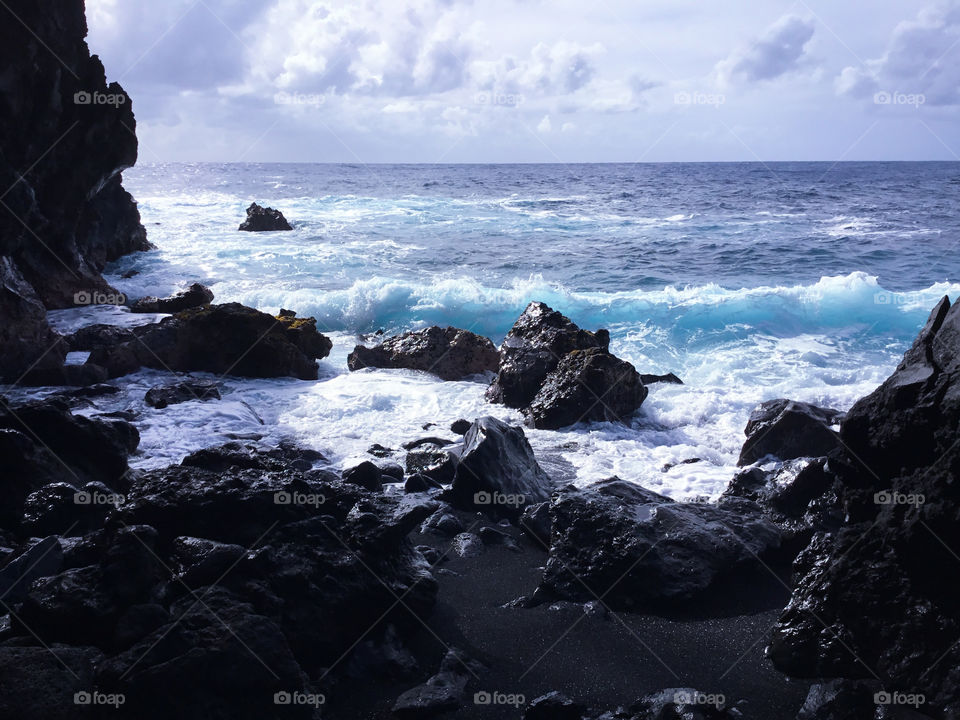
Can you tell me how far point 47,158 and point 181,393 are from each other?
7.85 meters

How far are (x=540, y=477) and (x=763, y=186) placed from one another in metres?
52.6

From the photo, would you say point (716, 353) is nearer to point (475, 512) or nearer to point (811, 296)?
point (811, 296)

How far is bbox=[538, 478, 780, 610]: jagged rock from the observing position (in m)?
5.40

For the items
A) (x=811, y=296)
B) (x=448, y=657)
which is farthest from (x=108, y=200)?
(x=448, y=657)

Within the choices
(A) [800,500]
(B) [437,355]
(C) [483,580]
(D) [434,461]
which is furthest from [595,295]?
(C) [483,580]

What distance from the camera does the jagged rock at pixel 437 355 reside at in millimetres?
12422

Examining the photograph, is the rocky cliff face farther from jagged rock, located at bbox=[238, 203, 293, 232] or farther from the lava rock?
jagged rock, located at bbox=[238, 203, 293, 232]

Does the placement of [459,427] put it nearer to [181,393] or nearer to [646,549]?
[181,393]

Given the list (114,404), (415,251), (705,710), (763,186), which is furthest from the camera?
(763,186)

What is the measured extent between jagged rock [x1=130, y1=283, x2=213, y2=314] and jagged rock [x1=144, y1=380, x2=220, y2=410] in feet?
16.6

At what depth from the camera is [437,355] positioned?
41.2ft

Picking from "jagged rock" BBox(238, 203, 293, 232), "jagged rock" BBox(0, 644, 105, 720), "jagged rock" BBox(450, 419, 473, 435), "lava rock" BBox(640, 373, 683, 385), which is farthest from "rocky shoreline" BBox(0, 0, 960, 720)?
"jagged rock" BBox(238, 203, 293, 232)

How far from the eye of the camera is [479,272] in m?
22.7

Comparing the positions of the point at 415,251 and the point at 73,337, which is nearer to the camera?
the point at 73,337
